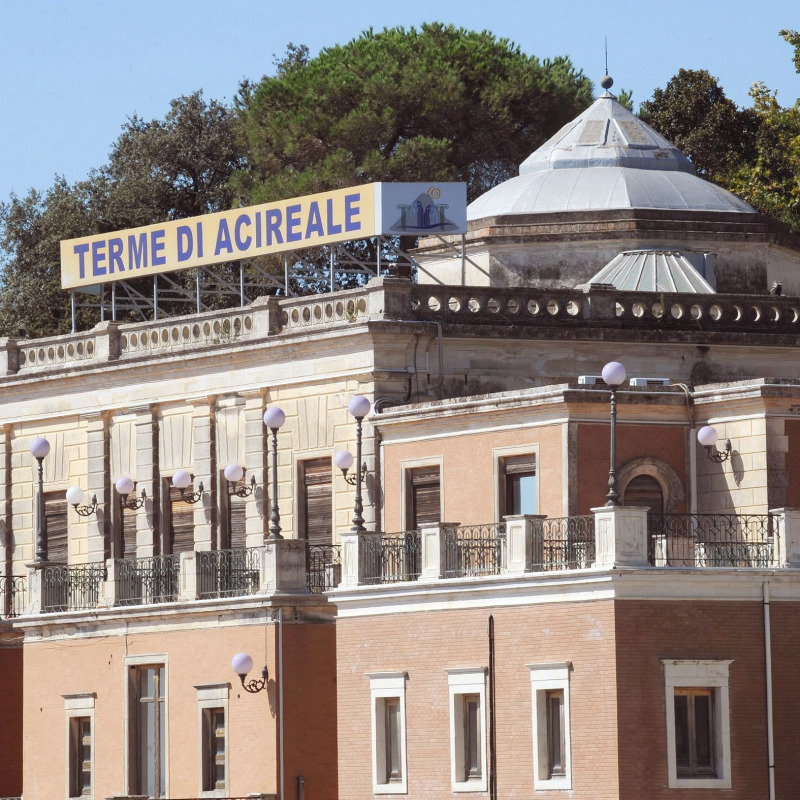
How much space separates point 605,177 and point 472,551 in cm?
1429

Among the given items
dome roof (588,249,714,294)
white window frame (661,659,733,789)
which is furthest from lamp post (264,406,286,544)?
white window frame (661,659,733,789)

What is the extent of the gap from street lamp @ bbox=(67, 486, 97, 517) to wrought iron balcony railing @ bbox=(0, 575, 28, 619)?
2373 mm

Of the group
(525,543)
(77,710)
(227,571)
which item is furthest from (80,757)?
(525,543)

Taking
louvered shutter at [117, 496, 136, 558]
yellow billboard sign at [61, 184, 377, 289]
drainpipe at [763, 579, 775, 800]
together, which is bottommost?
drainpipe at [763, 579, 775, 800]

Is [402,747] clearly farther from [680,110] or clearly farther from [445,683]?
[680,110]

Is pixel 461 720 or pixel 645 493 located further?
pixel 645 493

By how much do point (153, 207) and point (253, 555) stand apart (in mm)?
31921

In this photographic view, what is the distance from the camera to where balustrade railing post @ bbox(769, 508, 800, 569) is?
1666 inches

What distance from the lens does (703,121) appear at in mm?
76250

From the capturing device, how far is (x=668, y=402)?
45.6 meters

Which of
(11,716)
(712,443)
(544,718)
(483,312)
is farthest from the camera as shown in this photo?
(11,716)

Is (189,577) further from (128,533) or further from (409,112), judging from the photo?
(409,112)

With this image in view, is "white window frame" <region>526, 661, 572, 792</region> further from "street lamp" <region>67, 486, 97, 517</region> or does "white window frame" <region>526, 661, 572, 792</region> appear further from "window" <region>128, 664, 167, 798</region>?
"street lamp" <region>67, 486, 97, 517</region>

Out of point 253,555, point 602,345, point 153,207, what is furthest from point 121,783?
point 153,207
